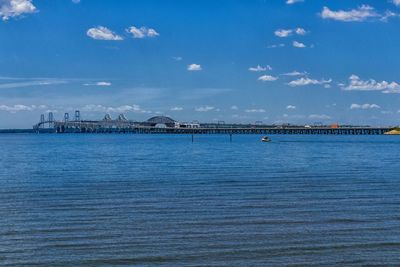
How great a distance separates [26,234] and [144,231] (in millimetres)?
3710

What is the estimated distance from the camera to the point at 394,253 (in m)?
17.1

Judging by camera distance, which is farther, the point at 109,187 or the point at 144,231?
the point at 109,187

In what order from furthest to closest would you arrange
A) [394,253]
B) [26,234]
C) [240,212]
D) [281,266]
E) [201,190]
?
[201,190] < [240,212] < [26,234] < [394,253] < [281,266]

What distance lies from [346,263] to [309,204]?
10353 mm

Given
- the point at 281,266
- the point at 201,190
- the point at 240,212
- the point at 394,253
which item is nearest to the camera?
the point at 281,266

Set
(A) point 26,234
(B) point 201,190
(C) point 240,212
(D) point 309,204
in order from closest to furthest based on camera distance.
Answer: (A) point 26,234 < (C) point 240,212 < (D) point 309,204 < (B) point 201,190

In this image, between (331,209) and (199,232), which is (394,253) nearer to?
(199,232)

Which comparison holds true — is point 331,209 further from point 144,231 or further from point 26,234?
point 26,234

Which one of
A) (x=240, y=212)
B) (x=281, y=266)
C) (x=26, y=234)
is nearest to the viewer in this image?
(x=281, y=266)

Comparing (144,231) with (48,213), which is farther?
(48,213)

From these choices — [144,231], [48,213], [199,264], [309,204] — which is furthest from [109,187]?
[199,264]

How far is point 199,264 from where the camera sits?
1612 cm

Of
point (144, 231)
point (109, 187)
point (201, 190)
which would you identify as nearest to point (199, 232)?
point (144, 231)

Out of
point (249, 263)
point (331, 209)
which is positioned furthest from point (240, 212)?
point (249, 263)
